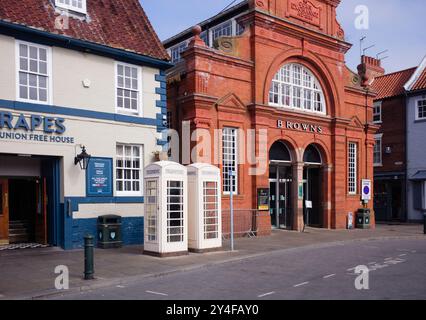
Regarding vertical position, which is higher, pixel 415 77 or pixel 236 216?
pixel 415 77

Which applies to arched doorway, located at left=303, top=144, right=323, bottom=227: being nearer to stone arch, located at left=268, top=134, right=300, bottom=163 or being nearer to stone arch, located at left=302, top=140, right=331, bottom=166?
stone arch, located at left=302, top=140, right=331, bottom=166

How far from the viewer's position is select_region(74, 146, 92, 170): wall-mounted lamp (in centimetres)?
1473

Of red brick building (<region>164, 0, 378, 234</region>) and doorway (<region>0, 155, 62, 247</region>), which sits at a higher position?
red brick building (<region>164, 0, 378, 234</region>)

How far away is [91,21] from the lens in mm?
16234

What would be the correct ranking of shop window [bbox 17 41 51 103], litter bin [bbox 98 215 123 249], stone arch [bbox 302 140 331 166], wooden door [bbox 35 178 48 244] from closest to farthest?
shop window [bbox 17 41 51 103], litter bin [bbox 98 215 123 249], wooden door [bbox 35 178 48 244], stone arch [bbox 302 140 331 166]

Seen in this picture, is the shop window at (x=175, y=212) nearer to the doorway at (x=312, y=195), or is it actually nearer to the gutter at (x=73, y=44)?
the gutter at (x=73, y=44)

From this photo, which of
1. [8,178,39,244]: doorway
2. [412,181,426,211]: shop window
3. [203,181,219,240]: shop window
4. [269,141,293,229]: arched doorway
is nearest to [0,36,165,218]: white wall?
[8,178,39,244]: doorway

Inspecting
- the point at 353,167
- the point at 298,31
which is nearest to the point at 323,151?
the point at 353,167

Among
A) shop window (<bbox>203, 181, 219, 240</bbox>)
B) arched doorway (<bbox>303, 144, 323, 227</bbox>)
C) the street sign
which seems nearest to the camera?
shop window (<bbox>203, 181, 219, 240</bbox>)

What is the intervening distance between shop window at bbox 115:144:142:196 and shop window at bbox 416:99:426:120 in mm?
20776

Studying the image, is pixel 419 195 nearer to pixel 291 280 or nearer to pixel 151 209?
pixel 151 209
